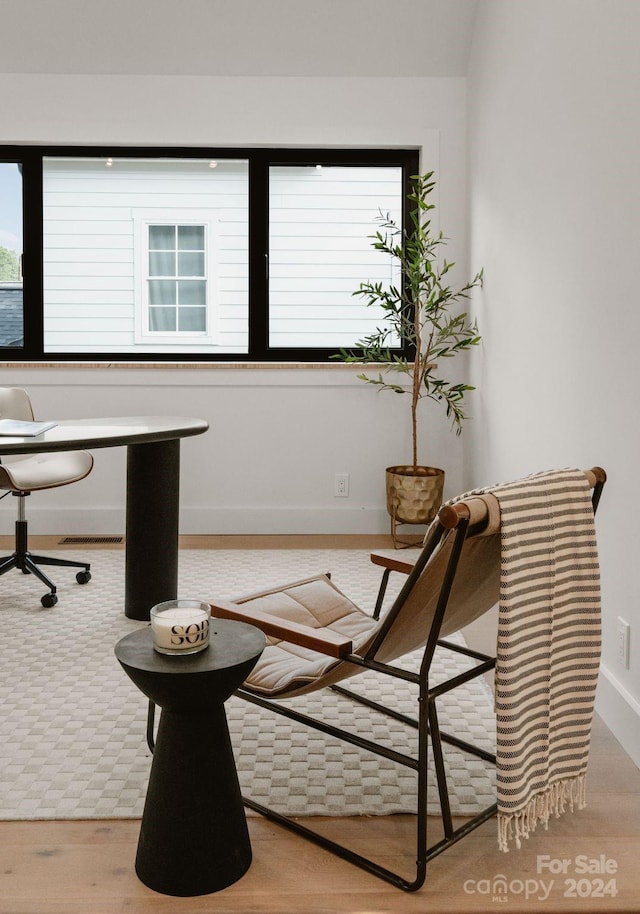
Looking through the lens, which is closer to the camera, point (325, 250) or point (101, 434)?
point (101, 434)

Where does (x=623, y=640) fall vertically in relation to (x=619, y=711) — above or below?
above

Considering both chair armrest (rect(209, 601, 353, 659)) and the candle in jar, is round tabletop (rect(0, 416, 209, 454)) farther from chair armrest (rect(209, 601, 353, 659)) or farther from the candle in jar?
the candle in jar

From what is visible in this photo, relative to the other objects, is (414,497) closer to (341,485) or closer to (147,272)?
(341,485)

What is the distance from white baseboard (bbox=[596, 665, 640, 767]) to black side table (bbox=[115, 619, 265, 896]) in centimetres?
111

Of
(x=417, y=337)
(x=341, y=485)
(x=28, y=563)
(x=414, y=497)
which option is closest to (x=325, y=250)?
(x=417, y=337)

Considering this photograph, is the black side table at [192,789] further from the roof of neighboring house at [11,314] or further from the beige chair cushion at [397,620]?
the roof of neighboring house at [11,314]

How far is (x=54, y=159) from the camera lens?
4777 mm

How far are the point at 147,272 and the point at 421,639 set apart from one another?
3705mm

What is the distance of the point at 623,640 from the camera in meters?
2.33

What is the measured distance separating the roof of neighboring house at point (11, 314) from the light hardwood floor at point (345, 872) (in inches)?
135

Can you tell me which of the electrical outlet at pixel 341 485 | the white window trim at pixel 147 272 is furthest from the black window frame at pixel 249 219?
the electrical outlet at pixel 341 485

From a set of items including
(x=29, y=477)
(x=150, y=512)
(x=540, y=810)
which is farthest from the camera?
(x=29, y=477)

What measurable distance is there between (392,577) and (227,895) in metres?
2.40

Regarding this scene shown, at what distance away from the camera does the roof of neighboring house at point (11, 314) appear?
4797 millimetres
